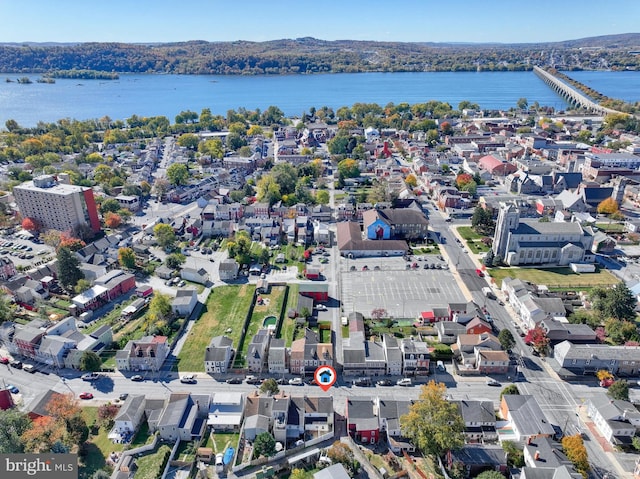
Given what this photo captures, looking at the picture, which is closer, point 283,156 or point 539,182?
point 539,182

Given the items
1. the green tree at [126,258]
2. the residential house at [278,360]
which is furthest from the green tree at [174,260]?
the residential house at [278,360]

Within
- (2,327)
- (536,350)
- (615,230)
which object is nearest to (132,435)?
(2,327)

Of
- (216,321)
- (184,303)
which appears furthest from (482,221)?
(184,303)

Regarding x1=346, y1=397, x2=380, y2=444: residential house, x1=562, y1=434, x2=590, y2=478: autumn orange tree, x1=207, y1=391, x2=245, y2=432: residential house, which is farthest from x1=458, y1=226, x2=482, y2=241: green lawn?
x1=207, y1=391, x2=245, y2=432: residential house

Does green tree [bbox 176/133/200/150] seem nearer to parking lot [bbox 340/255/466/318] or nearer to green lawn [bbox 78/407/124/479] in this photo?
parking lot [bbox 340/255/466/318]

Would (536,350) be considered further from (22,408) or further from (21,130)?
(21,130)

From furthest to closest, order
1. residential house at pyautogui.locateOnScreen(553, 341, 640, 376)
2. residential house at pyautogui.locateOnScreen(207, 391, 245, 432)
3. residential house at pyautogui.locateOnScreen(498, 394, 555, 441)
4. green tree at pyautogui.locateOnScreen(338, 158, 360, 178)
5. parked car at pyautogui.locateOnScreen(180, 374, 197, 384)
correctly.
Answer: green tree at pyautogui.locateOnScreen(338, 158, 360, 178)
residential house at pyautogui.locateOnScreen(553, 341, 640, 376)
parked car at pyautogui.locateOnScreen(180, 374, 197, 384)
residential house at pyautogui.locateOnScreen(207, 391, 245, 432)
residential house at pyautogui.locateOnScreen(498, 394, 555, 441)

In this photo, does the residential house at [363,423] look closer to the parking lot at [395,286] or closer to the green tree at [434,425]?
the green tree at [434,425]
